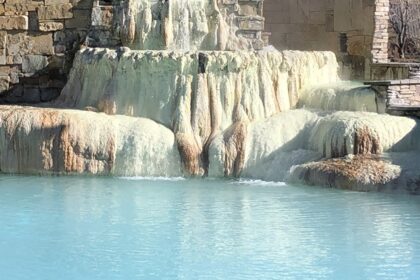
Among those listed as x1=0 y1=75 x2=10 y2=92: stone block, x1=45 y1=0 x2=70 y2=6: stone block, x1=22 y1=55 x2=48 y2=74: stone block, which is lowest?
x1=0 y1=75 x2=10 y2=92: stone block

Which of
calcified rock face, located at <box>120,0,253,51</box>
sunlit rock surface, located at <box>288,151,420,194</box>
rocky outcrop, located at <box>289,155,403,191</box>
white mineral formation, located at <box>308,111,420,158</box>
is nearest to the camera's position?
sunlit rock surface, located at <box>288,151,420,194</box>

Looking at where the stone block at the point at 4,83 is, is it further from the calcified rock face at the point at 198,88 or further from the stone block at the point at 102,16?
the calcified rock face at the point at 198,88

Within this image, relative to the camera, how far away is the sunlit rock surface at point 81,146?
1165 cm

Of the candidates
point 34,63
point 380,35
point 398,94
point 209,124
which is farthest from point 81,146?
point 380,35

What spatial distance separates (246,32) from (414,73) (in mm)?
2471

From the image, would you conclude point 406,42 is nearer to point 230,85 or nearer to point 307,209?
point 230,85

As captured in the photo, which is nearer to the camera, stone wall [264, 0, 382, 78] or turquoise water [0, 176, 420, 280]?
turquoise water [0, 176, 420, 280]

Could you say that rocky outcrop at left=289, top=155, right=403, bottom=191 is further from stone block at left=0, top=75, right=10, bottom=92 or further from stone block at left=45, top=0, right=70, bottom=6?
stone block at left=0, top=75, right=10, bottom=92

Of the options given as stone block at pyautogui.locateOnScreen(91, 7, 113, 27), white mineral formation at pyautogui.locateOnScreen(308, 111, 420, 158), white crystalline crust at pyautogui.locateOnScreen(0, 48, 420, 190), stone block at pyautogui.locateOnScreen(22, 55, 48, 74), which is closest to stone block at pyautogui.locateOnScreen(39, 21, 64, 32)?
stone block at pyautogui.locateOnScreen(22, 55, 48, 74)

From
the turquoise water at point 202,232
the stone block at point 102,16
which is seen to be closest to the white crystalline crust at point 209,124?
the turquoise water at point 202,232

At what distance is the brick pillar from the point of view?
50.0 ft

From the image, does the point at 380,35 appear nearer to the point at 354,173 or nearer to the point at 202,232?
the point at 354,173

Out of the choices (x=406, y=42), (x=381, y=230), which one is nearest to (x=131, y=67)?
(x=381, y=230)

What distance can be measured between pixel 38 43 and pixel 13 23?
A: 0.47 metres
